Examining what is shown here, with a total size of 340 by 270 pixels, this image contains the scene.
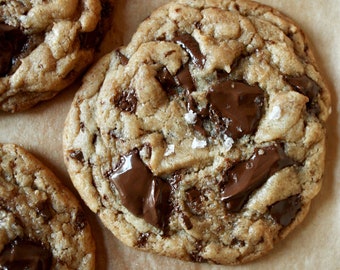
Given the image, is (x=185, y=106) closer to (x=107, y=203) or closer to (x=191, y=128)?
(x=191, y=128)

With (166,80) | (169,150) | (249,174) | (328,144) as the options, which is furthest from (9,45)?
(328,144)

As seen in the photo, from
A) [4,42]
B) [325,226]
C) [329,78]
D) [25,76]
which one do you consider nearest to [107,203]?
[25,76]

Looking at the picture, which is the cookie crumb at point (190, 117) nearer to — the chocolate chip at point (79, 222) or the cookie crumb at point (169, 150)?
the cookie crumb at point (169, 150)

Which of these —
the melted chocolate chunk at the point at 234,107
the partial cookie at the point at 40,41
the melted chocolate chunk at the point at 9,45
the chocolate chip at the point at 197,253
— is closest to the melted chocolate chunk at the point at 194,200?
the chocolate chip at the point at 197,253

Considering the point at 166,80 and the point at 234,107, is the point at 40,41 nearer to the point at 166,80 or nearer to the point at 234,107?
the point at 166,80

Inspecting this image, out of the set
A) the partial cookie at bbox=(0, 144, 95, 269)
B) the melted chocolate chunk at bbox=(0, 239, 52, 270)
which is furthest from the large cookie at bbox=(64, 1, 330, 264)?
the melted chocolate chunk at bbox=(0, 239, 52, 270)

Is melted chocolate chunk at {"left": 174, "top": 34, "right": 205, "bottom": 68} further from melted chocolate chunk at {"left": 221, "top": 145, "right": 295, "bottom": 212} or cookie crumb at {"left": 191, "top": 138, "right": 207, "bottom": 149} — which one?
melted chocolate chunk at {"left": 221, "top": 145, "right": 295, "bottom": 212}
